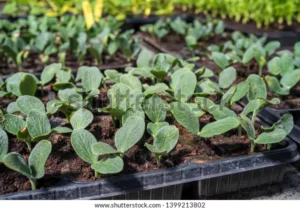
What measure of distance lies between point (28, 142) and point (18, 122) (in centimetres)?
6

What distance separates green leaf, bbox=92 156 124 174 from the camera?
971 mm

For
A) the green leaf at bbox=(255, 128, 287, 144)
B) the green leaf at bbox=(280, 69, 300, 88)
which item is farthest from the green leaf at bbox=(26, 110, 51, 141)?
the green leaf at bbox=(280, 69, 300, 88)

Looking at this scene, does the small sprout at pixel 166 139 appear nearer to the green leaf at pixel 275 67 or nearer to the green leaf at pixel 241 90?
the green leaf at pixel 241 90

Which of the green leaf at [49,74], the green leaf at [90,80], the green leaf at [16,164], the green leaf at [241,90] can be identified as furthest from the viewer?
the green leaf at [49,74]

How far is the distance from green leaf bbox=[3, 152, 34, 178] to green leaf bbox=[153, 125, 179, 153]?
33 centimetres

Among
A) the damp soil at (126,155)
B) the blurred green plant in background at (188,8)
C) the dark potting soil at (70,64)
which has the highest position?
the blurred green plant in background at (188,8)

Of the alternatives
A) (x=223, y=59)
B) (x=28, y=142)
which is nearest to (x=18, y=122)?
(x=28, y=142)

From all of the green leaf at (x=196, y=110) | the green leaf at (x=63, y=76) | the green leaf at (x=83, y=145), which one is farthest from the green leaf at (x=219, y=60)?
the green leaf at (x=83, y=145)

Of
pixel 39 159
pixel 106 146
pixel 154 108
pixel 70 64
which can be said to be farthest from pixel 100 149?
pixel 70 64

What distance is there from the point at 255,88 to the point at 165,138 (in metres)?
0.43

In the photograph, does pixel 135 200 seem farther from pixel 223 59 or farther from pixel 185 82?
pixel 223 59

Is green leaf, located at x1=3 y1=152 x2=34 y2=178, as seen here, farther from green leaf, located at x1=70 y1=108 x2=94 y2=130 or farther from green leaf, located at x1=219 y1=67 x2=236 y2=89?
green leaf, located at x1=219 y1=67 x2=236 y2=89

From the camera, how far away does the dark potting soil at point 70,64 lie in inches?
78.4

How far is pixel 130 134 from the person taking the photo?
1.07m
